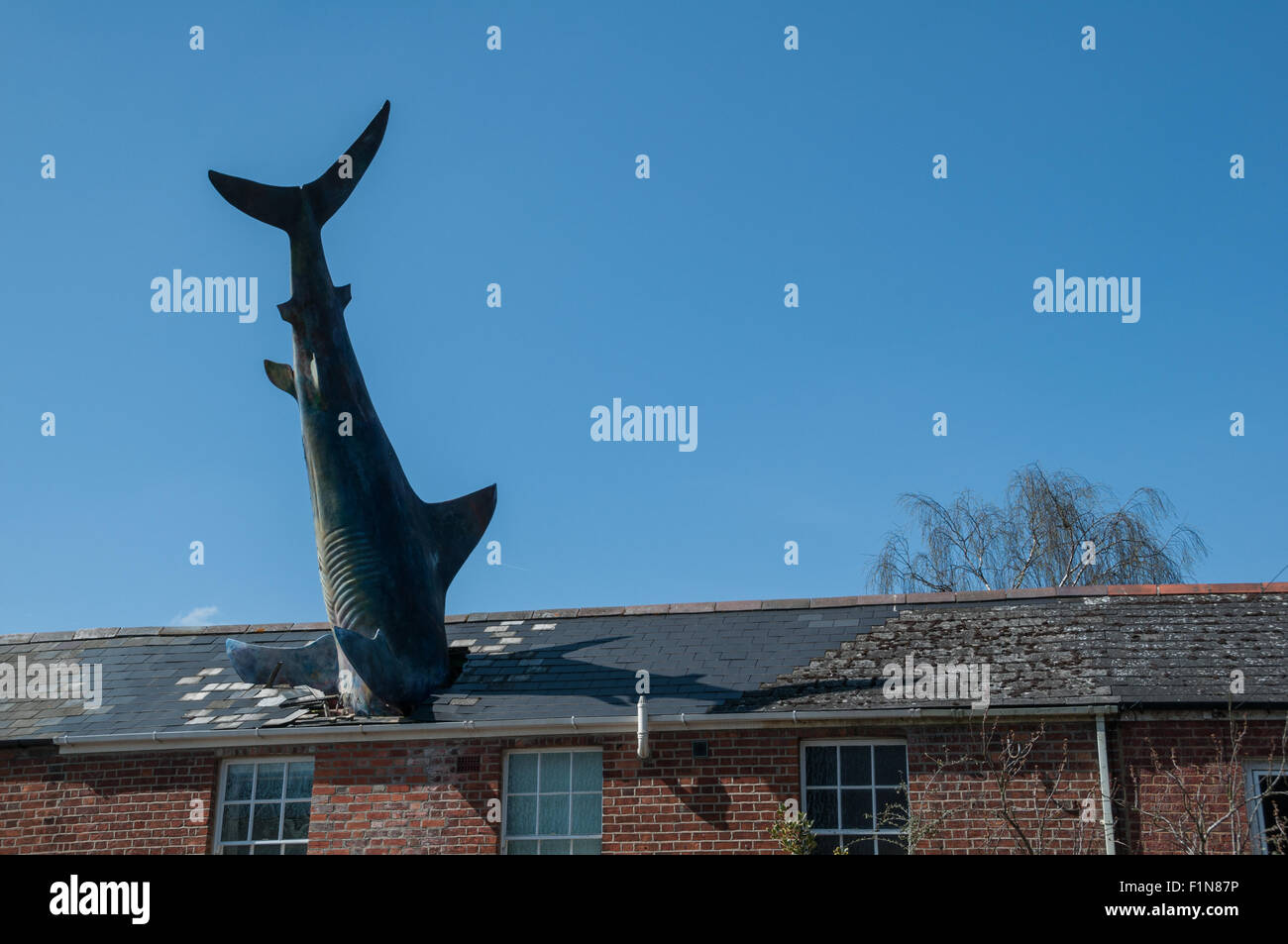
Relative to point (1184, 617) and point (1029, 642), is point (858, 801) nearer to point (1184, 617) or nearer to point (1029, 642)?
point (1029, 642)

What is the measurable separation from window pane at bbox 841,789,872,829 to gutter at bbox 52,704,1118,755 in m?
0.74

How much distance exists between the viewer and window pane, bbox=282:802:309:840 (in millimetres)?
13609

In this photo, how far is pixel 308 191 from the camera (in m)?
15.3

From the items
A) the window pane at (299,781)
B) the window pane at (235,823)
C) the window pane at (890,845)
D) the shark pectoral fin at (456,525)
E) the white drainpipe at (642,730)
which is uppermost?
the shark pectoral fin at (456,525)

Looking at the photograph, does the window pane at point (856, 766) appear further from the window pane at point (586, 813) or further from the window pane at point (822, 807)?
the window pane at point (586, 813)

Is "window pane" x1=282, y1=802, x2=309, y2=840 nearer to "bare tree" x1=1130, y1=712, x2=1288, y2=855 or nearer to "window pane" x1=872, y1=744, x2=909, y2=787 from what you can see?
"window pane" x1=872, y1=744, x2=909, y2=787

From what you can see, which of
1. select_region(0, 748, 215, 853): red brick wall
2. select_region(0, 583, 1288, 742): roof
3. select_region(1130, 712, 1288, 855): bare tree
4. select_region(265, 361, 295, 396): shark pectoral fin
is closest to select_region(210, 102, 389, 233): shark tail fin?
select_region(265, 361, 295, 396): shark pectoral fin

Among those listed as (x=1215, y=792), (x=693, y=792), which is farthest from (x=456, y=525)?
(x=1215, y=792)

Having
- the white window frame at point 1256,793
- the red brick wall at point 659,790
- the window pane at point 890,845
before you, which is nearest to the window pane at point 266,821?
the red brick wall at point 659,790

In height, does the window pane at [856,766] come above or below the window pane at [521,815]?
above

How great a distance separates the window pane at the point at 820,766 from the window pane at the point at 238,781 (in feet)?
19.8

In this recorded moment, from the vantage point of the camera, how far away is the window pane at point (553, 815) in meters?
13.0
